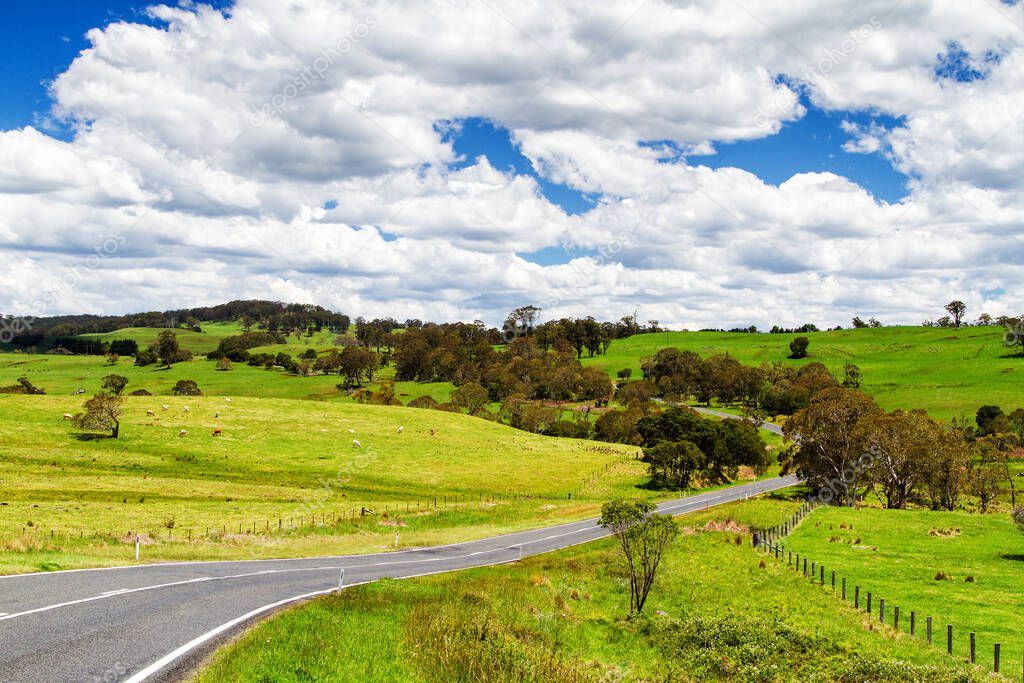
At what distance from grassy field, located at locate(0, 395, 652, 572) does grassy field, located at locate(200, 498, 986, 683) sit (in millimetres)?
13002

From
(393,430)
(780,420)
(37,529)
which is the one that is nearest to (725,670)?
(37,529)

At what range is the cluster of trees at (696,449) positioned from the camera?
3620 inches

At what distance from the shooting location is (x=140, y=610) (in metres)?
18.4

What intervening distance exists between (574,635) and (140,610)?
47.5 feet

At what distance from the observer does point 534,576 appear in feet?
111

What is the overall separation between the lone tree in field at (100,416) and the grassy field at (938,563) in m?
86.2

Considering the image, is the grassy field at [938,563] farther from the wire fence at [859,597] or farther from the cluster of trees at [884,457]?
the cluster of trees at [884,457]

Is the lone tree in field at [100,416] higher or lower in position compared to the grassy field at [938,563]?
higher

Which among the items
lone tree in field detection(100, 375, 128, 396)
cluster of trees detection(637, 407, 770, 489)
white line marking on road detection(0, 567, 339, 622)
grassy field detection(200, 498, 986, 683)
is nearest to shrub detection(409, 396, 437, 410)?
cluster of trees detection(637, 407, 770, 489)

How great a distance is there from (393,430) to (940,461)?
7726cm

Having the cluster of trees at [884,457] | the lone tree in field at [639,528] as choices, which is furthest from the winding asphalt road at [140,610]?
the cluster of trees at [884,457]

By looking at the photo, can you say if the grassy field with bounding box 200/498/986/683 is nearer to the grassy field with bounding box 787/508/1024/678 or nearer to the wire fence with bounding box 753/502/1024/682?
the wire fence with bounding box 753/502/1024/682

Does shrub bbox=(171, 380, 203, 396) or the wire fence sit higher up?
shrub bbox=(171, 380, 203, 396)

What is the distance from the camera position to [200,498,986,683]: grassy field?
16250 millimetres
